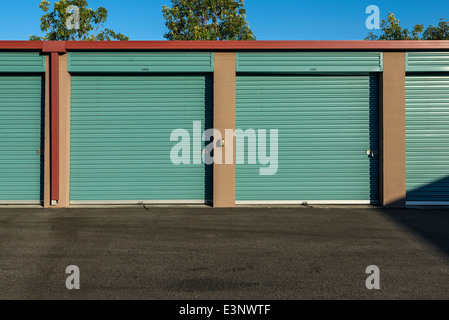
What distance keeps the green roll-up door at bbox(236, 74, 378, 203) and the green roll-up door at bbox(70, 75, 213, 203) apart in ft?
4.83

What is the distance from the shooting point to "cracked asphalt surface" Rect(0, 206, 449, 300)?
446 centimetres

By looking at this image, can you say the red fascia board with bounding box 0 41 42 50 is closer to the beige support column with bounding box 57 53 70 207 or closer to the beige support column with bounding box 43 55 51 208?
the beige support column with bounding box 57 53 70 207

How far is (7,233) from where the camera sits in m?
7.17

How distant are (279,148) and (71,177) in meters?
5.65

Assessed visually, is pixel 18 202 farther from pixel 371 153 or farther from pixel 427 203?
pixel 427 203

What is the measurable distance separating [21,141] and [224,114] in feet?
18.0

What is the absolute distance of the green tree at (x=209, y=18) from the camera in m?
25.6

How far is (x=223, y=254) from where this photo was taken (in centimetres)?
591

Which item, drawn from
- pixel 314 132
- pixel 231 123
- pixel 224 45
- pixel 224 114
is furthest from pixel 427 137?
pixel 224 45

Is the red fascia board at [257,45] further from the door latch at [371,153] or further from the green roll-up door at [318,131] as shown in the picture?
the door latch at [371,153]

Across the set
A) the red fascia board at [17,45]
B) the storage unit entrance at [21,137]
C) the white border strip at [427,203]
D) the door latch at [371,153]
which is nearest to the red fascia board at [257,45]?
the red fascia board at [17,45]

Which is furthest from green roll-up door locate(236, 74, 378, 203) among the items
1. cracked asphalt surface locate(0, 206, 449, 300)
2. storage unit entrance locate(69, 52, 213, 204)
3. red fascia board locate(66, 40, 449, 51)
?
storage unit entrance locate(69, 52, 213, 204)
